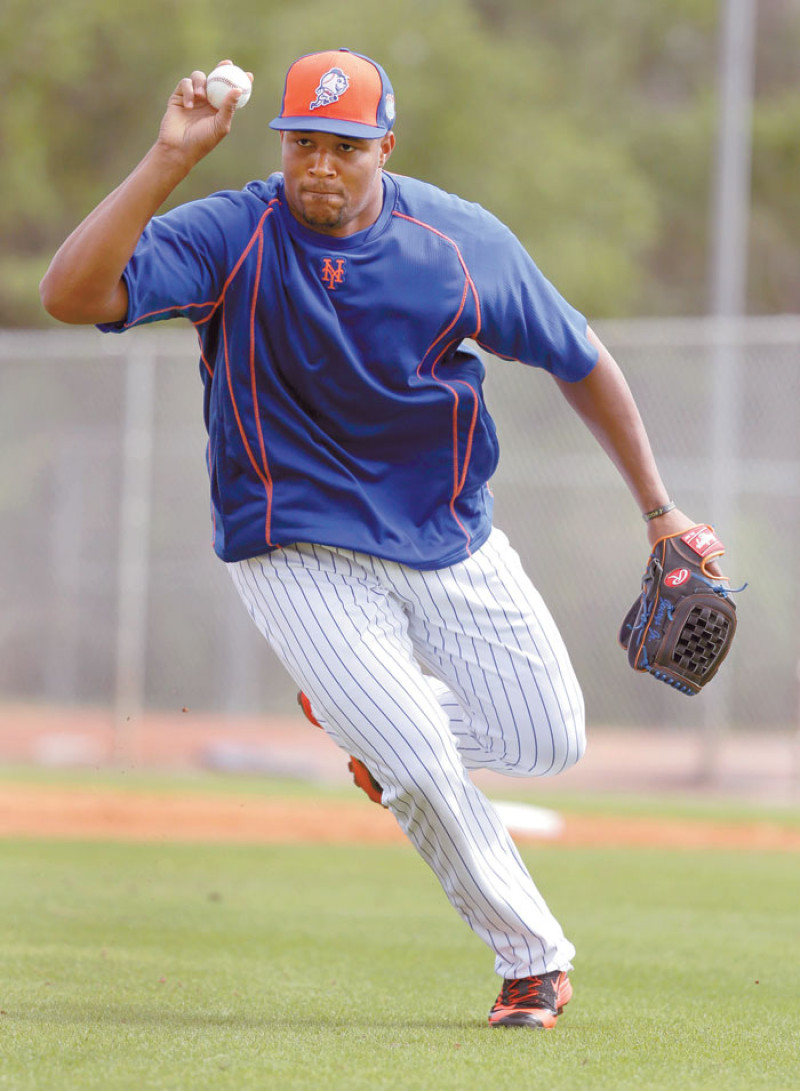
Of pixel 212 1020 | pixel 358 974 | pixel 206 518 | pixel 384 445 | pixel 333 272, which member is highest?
pixel 333 272

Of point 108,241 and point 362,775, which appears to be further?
point 362,775

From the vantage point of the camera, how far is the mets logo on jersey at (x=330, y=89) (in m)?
3.29

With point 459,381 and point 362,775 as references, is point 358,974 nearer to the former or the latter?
point 362,775

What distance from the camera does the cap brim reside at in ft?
10.7

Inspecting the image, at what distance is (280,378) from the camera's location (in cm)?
342

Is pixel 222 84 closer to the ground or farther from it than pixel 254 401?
farther from it

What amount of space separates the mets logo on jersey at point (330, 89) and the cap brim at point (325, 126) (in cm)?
4

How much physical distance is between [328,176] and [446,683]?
1193 mm

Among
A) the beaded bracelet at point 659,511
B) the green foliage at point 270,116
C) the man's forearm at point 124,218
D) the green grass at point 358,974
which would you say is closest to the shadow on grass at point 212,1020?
the green grass at point 358,974

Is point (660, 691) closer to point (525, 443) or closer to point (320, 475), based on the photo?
point (525, 443)

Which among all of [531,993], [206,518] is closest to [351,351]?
[531,993]

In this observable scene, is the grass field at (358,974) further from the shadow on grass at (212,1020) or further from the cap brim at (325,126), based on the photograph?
the cap brim at (325,126)

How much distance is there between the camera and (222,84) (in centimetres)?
312

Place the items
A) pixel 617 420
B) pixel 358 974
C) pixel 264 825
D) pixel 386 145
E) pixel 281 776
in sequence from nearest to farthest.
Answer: pixel 386 145 < pixel 617 420 < pixel 358 974 < pixel 264 825 < pixel 281 776
